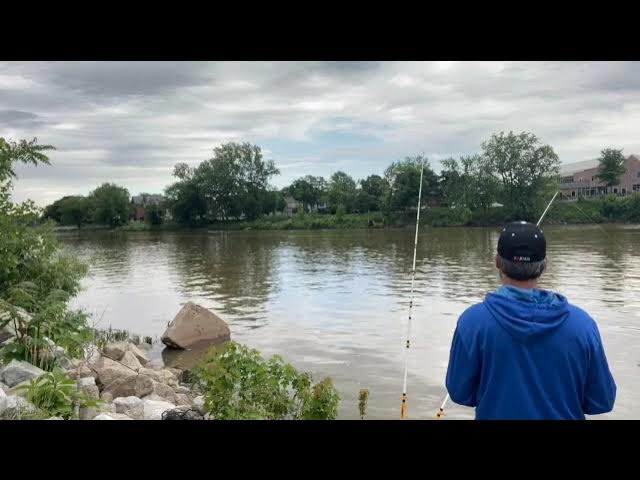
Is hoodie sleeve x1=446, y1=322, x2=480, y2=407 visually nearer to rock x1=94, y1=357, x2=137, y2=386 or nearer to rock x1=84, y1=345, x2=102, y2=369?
rock x1=94, y1=357, x2=137, y2=386

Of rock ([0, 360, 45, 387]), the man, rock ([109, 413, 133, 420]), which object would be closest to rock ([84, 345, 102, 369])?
rock ([0, 360, 45, 387])

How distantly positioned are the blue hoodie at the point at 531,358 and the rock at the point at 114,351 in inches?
396

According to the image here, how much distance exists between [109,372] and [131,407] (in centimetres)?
194

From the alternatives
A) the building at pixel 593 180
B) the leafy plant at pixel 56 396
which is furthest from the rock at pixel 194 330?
the building at pixel 593 180

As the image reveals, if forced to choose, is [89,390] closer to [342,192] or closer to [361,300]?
[361,300]

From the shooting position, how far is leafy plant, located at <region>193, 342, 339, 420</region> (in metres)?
5.95

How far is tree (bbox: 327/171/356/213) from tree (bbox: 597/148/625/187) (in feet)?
101

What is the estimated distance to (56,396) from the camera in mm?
5852
